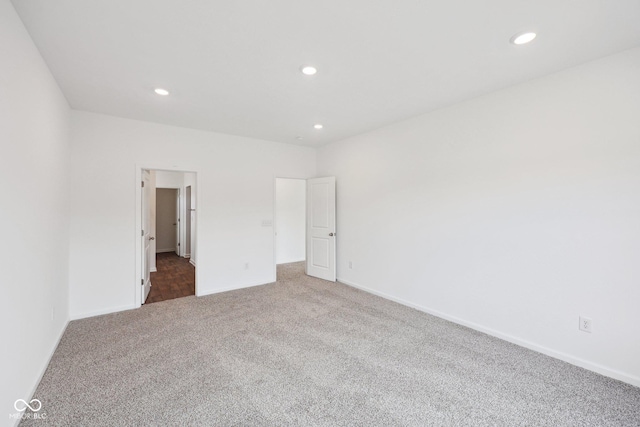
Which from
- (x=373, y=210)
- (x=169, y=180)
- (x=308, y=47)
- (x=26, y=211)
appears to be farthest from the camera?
(x=169, y=180)

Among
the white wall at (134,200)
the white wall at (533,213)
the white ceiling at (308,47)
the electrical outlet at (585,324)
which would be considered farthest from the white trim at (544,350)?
the white wall at (134,200)

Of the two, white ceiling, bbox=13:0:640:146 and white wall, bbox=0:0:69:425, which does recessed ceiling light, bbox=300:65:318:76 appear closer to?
white ceiling, bbox=13:0:640:146

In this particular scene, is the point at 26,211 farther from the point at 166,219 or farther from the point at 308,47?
the point at 166,219

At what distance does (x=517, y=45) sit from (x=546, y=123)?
2.99ft

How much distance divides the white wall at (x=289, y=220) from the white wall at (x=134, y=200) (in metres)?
1.73

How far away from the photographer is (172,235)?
28.0ft

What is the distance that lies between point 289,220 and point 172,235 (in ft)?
13.6

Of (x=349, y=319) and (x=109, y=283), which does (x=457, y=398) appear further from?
(x=109, y=283)

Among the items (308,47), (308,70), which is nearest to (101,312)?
(308,70)

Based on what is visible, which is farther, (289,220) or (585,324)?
(289,220)

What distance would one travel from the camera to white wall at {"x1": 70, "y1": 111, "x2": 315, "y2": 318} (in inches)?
137

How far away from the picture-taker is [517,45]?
2117 mm

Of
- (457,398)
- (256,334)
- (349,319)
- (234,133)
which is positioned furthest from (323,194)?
(457,398)

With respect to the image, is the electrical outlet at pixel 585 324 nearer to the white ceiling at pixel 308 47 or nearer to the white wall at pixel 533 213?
the white wall at pixel 533 213
